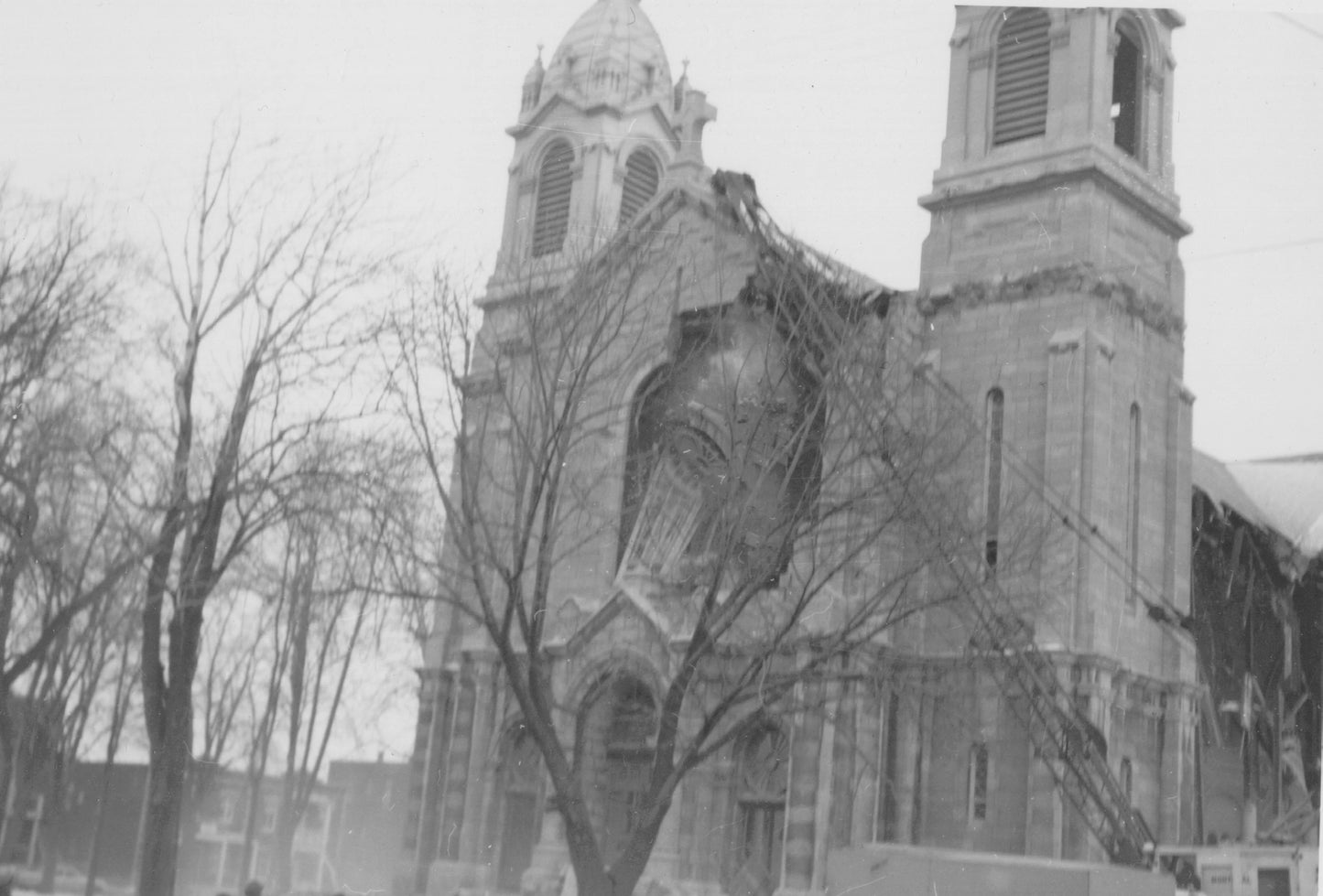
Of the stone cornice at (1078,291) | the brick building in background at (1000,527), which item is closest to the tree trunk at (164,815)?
the brick building in background at (1000,527)

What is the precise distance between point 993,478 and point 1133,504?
1.86 m

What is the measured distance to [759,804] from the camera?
25.2m

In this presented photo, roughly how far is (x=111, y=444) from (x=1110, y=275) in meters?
13.1

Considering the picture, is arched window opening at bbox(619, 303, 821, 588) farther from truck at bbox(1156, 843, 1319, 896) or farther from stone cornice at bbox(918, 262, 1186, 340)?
truck at bbox(1156, 843, 1319, 896)

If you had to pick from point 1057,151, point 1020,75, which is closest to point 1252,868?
point 1057,151

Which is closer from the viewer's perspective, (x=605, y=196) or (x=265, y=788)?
(x=265, y=788)

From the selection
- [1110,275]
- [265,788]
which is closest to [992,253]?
[1110,275]

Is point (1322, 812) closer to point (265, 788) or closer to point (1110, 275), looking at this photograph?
point (1110, 275)

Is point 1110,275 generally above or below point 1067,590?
above

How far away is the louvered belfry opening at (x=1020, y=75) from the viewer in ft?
85.5

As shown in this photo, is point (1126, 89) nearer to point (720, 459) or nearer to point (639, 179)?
point (720, 459)

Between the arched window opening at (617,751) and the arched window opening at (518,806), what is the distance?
99cm

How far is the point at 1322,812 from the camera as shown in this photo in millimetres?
18125

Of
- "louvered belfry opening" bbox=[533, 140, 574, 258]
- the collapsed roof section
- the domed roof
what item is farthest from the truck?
"louvered belfry opening" bbox=[533, 140, 574, 258]
